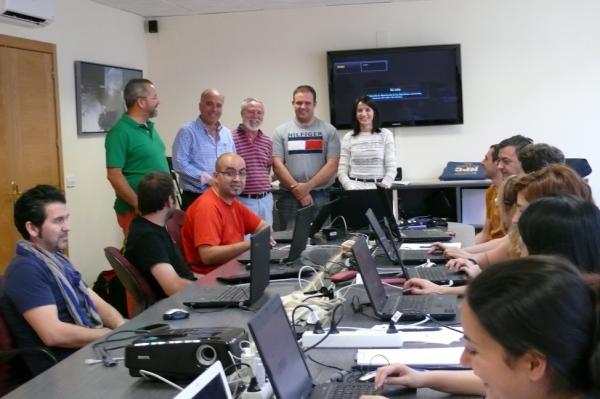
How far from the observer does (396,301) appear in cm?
273

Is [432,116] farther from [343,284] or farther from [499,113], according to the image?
[343,284]

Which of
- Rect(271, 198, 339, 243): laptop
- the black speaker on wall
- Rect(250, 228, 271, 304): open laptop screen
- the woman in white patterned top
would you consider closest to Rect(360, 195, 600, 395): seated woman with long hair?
Rect(250, 228, 271, 304): open laptop screen

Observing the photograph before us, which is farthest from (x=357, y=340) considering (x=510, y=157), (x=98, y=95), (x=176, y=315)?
(x=98, y=95)

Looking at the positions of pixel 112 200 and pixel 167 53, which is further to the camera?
pixel 167 53

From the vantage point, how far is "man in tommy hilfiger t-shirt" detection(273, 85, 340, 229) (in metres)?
5.71

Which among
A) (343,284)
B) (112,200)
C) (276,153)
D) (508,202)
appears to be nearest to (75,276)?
(343,284)

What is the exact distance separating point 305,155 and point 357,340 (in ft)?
11.9

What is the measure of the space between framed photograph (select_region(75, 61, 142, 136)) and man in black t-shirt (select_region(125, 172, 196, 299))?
10.4ft

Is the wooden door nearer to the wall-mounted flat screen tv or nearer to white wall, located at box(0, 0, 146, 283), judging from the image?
white wall, located at box(0, 0, 146, 283)

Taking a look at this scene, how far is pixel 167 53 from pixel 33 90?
2391mm

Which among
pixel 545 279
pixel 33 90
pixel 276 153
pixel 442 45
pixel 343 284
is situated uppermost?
pixel 442 45

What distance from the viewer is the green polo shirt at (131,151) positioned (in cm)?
487

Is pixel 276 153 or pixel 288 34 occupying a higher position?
pixel 288 34

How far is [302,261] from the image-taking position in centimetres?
372
